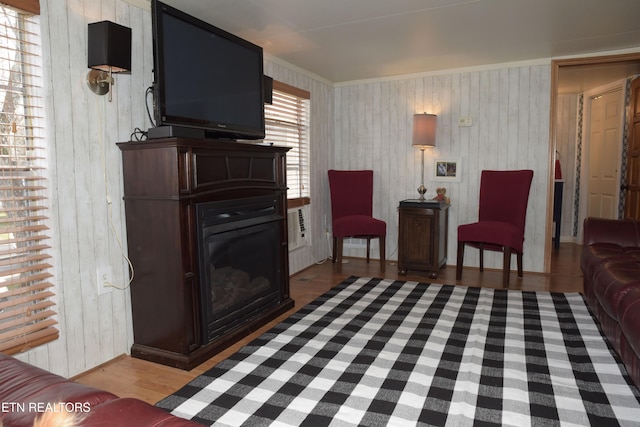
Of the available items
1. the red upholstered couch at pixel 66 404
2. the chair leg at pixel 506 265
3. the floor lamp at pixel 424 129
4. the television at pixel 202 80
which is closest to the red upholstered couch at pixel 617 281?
the chair leg at pixel 506 265

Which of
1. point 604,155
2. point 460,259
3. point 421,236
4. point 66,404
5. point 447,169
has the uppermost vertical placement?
point 604,155

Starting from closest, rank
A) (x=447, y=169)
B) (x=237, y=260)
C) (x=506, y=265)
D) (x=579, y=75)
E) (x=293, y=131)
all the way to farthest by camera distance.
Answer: (x=237, y=260) → (x=506, y=265) → (x=293, y=131) → (x=447, y=169) → (x=579, y=75)

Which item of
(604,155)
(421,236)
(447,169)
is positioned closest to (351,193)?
(421,236)

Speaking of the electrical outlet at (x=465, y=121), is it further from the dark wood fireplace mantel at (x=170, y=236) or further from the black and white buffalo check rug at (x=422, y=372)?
the dark wood fireplace mantel at (x=170, y=236)

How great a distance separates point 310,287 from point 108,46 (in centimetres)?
247

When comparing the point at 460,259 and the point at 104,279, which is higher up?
the point at 104,279

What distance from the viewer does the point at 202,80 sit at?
8.11 ft

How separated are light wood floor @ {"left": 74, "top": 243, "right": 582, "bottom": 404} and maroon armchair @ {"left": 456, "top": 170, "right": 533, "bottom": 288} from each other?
0.65ft

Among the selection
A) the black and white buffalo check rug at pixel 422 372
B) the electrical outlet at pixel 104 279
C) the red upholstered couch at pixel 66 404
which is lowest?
the black and white buffalo check rug at pixel 422 372

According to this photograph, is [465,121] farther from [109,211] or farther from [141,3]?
[109,211]

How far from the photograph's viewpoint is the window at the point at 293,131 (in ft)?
12.9

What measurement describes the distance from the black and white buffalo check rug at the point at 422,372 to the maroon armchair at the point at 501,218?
2.25 ft

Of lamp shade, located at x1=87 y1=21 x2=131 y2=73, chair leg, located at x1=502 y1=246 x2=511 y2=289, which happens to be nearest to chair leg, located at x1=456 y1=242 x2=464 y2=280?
chair leg, located at x1=502 y1=246 x2=511 y2=289

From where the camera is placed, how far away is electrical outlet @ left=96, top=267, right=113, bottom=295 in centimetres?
228
